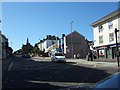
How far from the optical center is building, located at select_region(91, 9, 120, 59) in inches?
2095

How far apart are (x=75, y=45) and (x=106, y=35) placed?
35.3 metres

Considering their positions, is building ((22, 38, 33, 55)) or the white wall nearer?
the white wall

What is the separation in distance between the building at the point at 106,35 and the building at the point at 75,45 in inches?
939

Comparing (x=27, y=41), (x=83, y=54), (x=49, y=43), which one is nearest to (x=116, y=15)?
(x=83, y=54)

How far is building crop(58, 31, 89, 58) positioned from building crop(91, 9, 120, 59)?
939 inches

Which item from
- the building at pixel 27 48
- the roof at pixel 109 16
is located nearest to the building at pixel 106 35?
the roof at pixel 109 16

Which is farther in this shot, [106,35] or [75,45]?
[75,45]

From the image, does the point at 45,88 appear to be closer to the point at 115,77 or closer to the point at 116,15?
the point at 115,77

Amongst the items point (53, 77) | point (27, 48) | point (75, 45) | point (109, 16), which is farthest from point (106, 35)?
point (27, 48)

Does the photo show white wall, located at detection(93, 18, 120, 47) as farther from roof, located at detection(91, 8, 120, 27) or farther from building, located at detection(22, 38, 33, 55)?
building, located at detection(22, 38, 33, 55)

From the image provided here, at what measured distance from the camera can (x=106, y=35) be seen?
2235 inches

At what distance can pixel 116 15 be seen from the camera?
172 feet

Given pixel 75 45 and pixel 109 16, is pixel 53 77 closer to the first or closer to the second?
pixel 109 16

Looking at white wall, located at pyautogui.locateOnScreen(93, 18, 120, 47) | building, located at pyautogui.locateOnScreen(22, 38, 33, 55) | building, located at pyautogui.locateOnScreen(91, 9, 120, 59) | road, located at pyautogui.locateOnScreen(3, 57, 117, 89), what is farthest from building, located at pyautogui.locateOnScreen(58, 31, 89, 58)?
building, located at pyautogui.locateOnScreen(22, 38, 33, 55)
